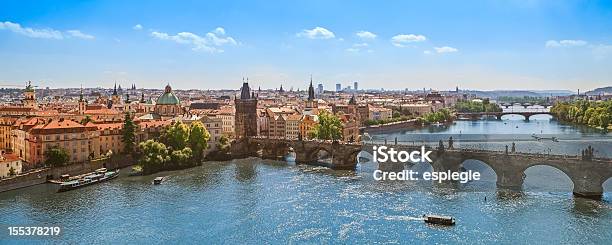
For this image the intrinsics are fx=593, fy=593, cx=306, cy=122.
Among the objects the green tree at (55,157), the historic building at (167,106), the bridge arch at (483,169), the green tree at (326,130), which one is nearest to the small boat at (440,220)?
the bridge arch at (483,169)

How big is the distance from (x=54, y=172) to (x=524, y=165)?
4288 centimetres

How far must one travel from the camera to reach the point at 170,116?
302 feet

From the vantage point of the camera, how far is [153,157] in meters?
61.8

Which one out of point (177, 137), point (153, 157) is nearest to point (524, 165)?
point (153, 157)

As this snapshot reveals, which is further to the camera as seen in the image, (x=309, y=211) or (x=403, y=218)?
(x=309, y=211)

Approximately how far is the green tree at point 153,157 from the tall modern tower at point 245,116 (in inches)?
706

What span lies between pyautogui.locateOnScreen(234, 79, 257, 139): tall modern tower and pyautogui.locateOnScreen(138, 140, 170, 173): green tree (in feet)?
58.8

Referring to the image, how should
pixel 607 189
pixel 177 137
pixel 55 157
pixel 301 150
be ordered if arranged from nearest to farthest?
1. pixel 607 189
2. pixel 55 157
3. pixel 177 137
4. pixel 301 150

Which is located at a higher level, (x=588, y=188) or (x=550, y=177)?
(x=588, y=188)

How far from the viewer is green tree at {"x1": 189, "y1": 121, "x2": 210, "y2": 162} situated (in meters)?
69.1

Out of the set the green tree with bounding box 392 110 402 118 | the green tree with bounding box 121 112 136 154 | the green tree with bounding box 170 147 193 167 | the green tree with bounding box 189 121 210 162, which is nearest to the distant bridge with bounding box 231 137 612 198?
the green tree with bounding box 189 121 210 162

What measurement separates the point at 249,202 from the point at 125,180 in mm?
16556

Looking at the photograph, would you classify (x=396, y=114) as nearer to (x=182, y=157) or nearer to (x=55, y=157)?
(x=182, y=157)

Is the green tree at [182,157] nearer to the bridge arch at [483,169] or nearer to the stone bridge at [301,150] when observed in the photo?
the stone bridge at [301,150]
